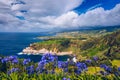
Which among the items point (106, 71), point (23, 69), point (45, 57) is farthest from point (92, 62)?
point (23, 69)

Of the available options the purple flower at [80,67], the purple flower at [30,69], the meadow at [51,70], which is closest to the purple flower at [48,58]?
the meadow at [51,70]

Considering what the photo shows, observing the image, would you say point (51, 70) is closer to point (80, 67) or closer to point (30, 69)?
point (30, 69)

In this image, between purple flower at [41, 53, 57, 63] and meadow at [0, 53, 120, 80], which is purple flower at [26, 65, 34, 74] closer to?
meadow at [0, 53, 120, 80]

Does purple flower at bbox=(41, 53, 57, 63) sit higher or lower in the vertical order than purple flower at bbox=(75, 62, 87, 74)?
higher

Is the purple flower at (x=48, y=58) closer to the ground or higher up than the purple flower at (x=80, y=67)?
higher up

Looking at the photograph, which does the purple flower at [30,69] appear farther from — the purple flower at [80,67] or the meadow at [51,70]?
the purple flower at [80,67]

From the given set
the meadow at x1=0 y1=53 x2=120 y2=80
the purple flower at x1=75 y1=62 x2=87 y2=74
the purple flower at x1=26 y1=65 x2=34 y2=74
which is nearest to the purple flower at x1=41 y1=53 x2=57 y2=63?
the meadow at x1=0 y1=53 x2=120 y2=80

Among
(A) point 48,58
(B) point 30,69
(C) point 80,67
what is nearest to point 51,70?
(A) point 48,58

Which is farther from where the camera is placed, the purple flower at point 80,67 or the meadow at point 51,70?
the purple flower at point 80,67

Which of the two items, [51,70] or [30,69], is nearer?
[30,69]

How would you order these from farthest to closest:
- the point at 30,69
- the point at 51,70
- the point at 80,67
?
the point at 51,70 < the point at 80,67 < the point at 30,69

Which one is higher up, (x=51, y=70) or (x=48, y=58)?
(x=48, y=58)
